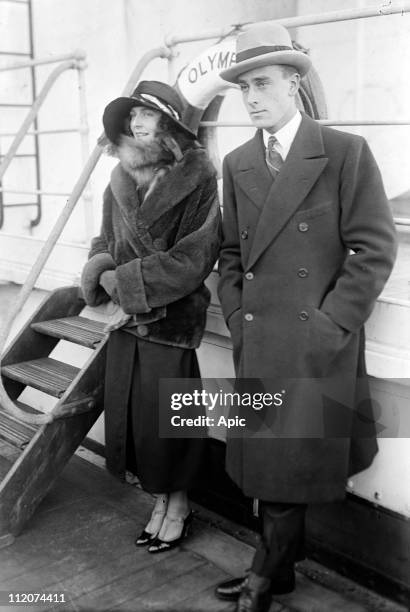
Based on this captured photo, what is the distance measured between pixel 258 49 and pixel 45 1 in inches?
119

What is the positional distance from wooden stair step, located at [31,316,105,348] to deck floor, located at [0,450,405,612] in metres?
0.78

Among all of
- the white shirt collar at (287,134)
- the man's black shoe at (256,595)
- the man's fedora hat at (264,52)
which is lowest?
the man's black shoe at (256,595)

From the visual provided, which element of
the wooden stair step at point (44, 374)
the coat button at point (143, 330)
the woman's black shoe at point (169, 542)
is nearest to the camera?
the coat button at point (143, 330)

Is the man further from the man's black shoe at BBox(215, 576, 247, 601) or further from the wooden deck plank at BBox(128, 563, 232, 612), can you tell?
the wooden deck plank at BBox(128, 563, 232, 612)

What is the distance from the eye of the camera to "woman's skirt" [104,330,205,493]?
2.88 m

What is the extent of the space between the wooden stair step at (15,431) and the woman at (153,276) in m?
0.41

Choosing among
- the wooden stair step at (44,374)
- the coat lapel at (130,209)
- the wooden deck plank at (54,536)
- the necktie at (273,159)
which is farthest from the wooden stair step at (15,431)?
the necktie at (273,159)

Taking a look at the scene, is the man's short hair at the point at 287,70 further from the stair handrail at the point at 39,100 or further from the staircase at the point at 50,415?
the stair handrail at the point at 39,100

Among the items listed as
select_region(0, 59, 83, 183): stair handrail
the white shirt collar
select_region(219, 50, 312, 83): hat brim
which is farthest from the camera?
select_region(0, 59, 83, 183): stair handrail

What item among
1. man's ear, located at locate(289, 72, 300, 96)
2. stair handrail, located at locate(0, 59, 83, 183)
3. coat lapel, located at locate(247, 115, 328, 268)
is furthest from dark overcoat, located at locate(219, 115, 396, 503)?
stair handrail, located at locate(0, 59, 83, 183)

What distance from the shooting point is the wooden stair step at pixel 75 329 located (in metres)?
3.31

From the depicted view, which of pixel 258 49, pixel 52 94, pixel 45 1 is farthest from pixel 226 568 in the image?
Result: pixel 45 1

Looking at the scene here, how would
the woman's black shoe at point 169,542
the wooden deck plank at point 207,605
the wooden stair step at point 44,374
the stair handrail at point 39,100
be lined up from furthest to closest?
the stair handrail at point 39,100 → the wooden stair step at point 44,374 → the woman's black shoe at point 169,542 → the wooden deck plank at point 207,605

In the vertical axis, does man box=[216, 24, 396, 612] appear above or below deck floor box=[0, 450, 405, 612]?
above
